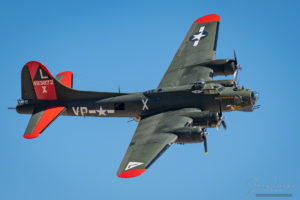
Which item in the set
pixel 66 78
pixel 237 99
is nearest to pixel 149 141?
pixel 237 99

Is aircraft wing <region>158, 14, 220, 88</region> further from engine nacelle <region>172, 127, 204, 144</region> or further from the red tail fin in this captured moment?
the red tail fin

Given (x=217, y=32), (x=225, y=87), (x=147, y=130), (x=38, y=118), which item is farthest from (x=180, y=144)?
(x=217, y=32)

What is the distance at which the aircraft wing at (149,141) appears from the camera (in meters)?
34.6

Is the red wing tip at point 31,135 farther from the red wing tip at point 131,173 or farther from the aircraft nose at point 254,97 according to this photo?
the aircraft nose at point 254,97

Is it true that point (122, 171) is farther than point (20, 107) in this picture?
No

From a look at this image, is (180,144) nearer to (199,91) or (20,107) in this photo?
(199,91)

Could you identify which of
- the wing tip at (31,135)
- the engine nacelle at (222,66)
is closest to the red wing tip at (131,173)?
the wing tip at (31,135)

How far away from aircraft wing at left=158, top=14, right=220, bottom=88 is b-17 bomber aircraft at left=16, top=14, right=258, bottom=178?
0.24ft

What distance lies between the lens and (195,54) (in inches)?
1796

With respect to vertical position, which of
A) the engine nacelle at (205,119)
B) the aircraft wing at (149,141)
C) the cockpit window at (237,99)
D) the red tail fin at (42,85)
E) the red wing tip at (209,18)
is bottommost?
the aircraft wing at (149,141)

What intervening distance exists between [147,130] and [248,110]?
7038 millimetres

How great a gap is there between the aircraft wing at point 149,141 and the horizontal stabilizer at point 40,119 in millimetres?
5899

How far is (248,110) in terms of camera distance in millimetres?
40531

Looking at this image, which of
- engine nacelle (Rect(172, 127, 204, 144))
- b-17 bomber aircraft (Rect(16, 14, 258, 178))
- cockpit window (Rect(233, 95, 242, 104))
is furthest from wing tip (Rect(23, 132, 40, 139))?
cockpit window (Rect(233, 95, 242, 104))
